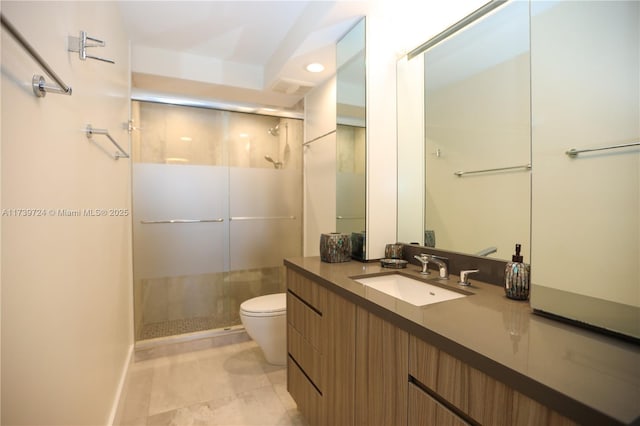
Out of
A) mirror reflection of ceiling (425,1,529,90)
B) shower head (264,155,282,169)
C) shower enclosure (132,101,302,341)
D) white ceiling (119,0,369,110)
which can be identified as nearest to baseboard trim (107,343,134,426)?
shower enclosure (132,101,302,341)

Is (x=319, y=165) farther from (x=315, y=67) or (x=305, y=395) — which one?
(x=305, y=395)

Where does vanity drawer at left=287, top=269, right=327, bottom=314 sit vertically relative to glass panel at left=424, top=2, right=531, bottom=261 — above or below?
below

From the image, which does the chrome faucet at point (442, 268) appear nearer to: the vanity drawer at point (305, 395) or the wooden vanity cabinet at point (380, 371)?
the wooden vanity cabinet at point (380, 371)

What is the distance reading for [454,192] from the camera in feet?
5.79

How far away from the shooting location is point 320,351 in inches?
56.7

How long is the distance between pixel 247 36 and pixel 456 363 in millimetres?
2380

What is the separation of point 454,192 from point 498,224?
1.05 feet

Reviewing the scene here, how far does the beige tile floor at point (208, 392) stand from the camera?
1.77m

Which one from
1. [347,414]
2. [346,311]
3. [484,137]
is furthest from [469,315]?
[484,137]

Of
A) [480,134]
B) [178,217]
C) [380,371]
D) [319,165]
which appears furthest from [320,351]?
[178,217]

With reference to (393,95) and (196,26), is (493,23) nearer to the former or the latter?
(393,95)

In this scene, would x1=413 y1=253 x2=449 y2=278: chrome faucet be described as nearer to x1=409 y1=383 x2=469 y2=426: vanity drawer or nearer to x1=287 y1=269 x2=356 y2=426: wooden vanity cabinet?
x1=287 y1=269 x2=356 y2=426: wooden vanity cabinet

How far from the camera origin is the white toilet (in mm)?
2170

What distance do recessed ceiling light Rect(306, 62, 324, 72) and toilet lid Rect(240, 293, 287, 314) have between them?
1767mm
